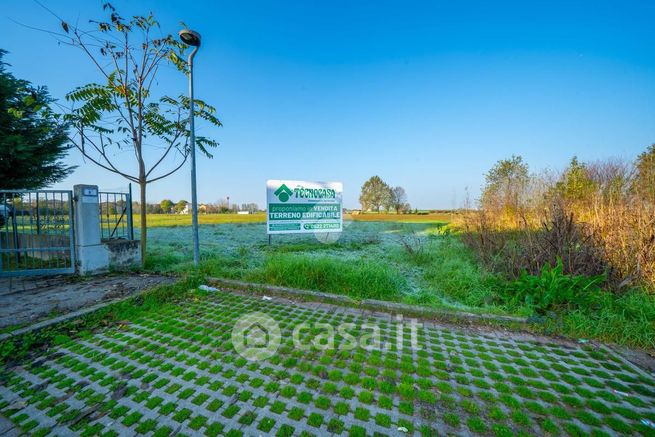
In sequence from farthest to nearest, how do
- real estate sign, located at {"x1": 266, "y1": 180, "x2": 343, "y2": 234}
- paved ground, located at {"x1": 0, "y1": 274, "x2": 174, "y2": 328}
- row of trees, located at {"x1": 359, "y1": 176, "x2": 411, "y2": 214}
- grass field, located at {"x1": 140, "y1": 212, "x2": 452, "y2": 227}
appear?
1. row of trees, located at {"x1": 359, "y1": 176, "x2": 411, "y2": 214}
2. grass field, located at {"x1": 140, "y1": 212, "x2": 452, "y2": 227}
3. real estate sign, located at {"x1": 266, "y1": 180, "x2": 343, "y2": 234}
4. paved ground, located at {"x1": 0, "y1": 274, "x2": 174, "y2": 328}

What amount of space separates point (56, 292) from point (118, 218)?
2749 mm

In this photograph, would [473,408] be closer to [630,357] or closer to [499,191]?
[630,357]

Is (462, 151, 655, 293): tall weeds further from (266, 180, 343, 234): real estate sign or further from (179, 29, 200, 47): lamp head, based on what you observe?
(179, 29, 200, 47): lamp head

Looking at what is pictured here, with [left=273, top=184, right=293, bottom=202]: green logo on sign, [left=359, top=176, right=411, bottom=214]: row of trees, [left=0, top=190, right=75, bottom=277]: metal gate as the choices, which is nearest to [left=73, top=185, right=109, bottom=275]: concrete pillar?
[left=0, top=190, right=75, bottom=277]: metal gate

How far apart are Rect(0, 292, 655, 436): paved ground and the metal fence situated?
15.6 feet

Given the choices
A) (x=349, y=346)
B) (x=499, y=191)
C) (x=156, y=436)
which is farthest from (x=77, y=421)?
(x=499, y=191)

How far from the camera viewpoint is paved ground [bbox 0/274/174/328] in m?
3.86

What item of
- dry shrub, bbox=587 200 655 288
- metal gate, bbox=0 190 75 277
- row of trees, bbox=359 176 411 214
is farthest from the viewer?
row of trees, bbox=359 176 411 214

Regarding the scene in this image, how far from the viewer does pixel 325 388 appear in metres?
2.24

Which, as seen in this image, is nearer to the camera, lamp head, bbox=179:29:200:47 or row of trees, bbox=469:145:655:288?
row of trees, bbox=469:145:655:288

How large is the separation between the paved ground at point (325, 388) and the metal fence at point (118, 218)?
476cm

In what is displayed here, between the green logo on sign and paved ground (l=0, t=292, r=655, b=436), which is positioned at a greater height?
the green logo on sign

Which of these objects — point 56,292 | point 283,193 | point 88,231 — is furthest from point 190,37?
point 56,292

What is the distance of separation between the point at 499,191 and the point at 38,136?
16.4 meters
